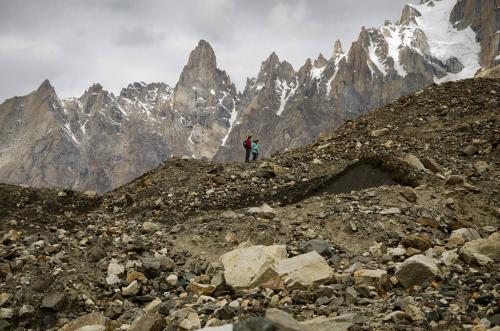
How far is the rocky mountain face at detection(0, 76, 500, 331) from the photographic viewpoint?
767 centimetres

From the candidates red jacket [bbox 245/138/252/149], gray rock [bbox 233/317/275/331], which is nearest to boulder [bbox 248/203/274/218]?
gray rock [bbox 233/317/275/331]

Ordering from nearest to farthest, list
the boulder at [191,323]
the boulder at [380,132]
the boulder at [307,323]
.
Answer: the boulder at [307,323]
the boulder at [191,323]
the boulder at [380,132]

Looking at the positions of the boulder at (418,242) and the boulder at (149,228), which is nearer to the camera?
the boulder at (418,242)

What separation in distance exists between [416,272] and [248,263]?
2957 mm

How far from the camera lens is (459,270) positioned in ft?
28.1

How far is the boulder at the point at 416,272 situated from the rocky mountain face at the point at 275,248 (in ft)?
0.06

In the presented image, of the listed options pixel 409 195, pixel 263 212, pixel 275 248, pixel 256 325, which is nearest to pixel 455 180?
pixel 409 195

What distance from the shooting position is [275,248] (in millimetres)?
10227

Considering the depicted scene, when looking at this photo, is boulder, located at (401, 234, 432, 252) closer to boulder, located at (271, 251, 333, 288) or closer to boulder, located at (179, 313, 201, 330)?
boulder, located at (271, 251, 333, 288)

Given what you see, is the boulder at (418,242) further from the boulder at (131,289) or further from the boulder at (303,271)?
the boulder at (131,289)

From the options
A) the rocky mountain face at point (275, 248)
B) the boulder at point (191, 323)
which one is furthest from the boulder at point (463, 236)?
the boulder at point (191, 323)

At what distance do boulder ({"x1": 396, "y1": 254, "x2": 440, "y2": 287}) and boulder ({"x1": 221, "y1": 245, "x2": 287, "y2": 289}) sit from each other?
2310mm

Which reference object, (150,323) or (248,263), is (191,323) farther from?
(248,263)

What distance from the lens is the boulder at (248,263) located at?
30.2 feet
